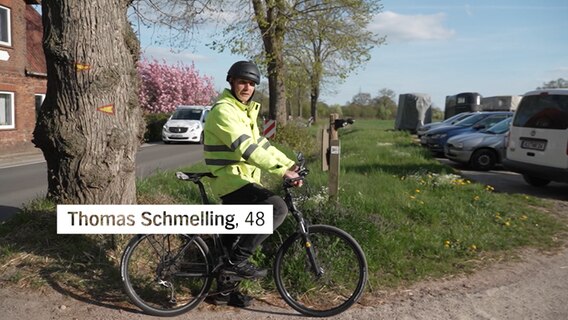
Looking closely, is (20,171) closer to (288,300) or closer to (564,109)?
(288,300)

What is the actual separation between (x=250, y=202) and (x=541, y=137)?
6936 millimetres

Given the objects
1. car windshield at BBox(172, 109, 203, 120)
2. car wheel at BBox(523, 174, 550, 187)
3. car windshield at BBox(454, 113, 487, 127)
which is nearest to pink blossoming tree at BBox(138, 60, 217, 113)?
car windshield at BBox(172, 109, 203, 120)

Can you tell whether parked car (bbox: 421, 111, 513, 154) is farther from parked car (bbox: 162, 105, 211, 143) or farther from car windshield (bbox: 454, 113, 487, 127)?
parked car (bbox: 162, 105, 211, 143)

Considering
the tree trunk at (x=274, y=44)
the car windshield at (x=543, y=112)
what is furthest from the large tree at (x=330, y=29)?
the car windshield at (x=543, y=112)

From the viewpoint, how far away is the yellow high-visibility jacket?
3449mm

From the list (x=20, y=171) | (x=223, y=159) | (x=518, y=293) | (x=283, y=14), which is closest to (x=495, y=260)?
(x=518, y=293)

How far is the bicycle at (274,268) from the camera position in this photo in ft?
12.4

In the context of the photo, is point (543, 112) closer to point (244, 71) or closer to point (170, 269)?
point (244, 71)

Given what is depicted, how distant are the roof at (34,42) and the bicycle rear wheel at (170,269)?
63.6ft

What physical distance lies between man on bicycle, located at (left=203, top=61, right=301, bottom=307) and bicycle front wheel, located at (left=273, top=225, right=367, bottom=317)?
10.7 inches

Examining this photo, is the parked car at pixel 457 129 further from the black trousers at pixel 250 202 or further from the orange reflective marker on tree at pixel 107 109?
the black trousers at pixel 250 202

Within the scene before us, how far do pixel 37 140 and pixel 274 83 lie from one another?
1588 cm

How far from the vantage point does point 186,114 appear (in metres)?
24.8

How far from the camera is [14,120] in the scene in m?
18.9
